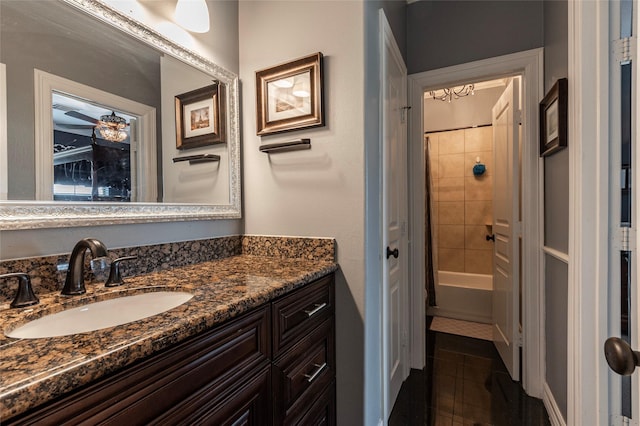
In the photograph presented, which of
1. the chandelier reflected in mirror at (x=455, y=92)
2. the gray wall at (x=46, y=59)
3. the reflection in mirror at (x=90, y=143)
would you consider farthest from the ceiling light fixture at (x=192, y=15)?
the chandelier reflected in mirror at (x=455, y=92)

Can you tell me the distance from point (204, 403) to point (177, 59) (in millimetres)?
1377

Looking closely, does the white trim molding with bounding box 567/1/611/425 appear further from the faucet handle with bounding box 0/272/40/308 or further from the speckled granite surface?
the faucet handle with bounding box 0/272/40/308

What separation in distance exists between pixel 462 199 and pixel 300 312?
11.6ft

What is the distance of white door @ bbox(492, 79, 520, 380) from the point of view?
2.10 m

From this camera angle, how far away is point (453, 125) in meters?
3.94

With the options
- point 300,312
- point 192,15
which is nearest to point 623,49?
point 300,312

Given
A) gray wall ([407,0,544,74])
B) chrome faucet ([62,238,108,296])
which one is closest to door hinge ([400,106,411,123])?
gray wall ([407,0,544,74])

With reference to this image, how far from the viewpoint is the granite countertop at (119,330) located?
1.45 ft

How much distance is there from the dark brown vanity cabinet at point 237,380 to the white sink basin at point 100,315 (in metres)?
0.24

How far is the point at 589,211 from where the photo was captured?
1040 mm

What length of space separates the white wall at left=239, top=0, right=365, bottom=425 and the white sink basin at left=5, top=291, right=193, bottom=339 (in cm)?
68

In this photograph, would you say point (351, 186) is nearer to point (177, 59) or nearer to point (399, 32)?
point (177, 59)

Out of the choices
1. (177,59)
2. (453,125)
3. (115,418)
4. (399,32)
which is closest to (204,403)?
(115,418)

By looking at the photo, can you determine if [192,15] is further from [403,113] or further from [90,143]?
[403,113]
